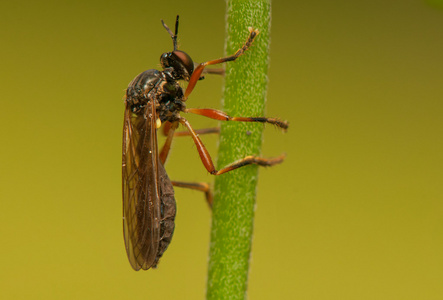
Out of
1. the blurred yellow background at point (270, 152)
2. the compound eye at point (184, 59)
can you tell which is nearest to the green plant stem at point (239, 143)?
the compound eye at point (184, 59)

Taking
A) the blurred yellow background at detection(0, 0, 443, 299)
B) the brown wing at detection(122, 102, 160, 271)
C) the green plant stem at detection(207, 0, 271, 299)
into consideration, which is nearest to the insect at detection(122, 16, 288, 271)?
the brown wing at detection(122, 102, 160, 271)

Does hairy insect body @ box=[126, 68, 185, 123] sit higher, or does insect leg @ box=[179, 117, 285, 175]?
hairy insect body @ box=[126, 68, 185, 123]

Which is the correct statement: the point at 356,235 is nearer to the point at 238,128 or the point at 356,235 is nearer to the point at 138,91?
the point at 138,91

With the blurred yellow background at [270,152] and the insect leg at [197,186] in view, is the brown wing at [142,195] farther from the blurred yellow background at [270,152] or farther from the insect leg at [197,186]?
the blurred yellow background at [270,152]

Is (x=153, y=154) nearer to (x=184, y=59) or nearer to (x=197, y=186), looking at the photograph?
(x=197, y=186)

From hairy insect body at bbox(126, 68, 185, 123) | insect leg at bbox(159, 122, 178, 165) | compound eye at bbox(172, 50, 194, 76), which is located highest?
compound eye at bbox(172, 50, 194, 76)

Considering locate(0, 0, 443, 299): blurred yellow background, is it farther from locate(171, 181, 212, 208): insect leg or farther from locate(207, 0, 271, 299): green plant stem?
locate(207, 0, 271, 299): green plant stem

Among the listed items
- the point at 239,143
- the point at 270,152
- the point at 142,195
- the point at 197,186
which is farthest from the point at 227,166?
the point at 270,152

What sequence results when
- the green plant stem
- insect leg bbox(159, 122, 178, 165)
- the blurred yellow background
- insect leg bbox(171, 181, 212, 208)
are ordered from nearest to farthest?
1. the green plant stem
2. insect leg bbox(171, 181, 212, 208)
3. insect leg bbox(159, 122, 178, 165)
4. the blurred yellow background
